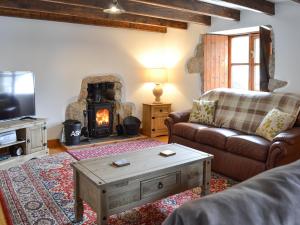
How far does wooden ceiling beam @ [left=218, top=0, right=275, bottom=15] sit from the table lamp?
2.30 metres

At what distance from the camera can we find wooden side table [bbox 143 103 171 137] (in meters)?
5.76

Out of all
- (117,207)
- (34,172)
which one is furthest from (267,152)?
(34,172)

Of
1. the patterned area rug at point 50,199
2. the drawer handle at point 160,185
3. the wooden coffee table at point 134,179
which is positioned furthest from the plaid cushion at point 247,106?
the drawer handle at point 160,185

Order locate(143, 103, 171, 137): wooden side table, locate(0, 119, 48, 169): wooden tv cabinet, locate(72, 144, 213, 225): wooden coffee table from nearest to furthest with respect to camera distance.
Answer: locate(72, 144, 213, 225): wooden coffee table
locate(0, 119, 48, 169): wooden tv cabinet
locate(143, 103, 171, 137): wooden side table

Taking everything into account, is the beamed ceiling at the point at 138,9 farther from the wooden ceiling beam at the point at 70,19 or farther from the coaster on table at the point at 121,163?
the coaster on table at the point at 121,163

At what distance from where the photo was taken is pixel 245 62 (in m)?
5.06

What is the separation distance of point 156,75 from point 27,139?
2.71m

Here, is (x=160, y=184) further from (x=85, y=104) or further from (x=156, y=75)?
(x=156, y=75)

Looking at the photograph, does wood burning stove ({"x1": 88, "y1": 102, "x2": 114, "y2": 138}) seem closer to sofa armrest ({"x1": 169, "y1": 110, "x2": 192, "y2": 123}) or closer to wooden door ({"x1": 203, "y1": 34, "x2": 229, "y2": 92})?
sofa armrest ({"x1": 169, "y1": 110, "x2": 192, "y2": 123})

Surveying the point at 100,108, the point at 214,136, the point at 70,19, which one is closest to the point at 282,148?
the point at 214,136

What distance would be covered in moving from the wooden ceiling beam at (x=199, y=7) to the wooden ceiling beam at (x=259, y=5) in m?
0.59

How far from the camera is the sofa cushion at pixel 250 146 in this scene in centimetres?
321

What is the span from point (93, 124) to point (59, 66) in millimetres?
1193

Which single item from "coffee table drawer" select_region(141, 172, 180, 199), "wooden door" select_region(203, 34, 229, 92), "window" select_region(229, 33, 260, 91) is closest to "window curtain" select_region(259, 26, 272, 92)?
"window" select_region(229, 33, 260, 91)
